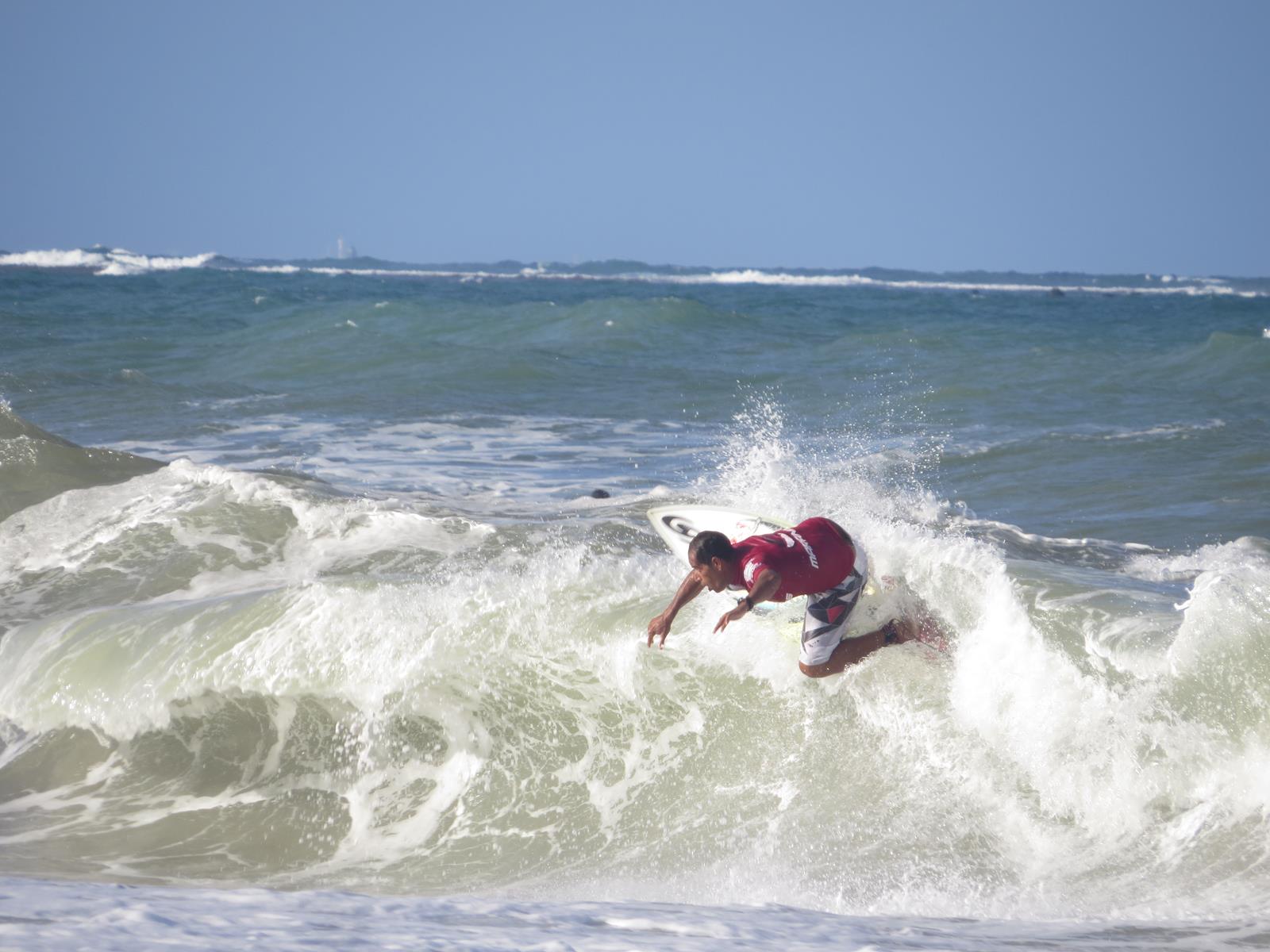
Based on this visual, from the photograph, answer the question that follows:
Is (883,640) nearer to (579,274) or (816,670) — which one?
(816,670)

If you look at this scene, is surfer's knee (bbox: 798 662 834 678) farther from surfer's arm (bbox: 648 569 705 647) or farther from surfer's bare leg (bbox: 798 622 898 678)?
surfer's arm (bbox: 648 569 705 647)

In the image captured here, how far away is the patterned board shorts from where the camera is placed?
18.7 feet

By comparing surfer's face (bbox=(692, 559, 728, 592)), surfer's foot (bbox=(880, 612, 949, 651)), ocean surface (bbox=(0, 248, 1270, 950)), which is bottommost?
ocean surface (bbox=(0, 248, 1270, 950))

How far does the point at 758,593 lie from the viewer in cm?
501

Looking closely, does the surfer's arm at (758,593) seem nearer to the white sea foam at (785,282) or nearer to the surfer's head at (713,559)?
the surfer's head at (713,559)

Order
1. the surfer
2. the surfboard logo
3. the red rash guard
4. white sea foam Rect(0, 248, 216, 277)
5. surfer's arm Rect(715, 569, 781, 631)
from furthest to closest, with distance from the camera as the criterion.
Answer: white sea foam Rect(0, 248, 216, 277), the surfboard logo, the red rash guard, the surfer, surfer's arm Rect(715, 569, 781, 631)

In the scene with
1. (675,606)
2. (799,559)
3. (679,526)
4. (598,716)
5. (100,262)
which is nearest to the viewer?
(675,606)

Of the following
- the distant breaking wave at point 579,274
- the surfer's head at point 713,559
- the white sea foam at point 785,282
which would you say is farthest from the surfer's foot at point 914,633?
the white sea foam at point 785,282

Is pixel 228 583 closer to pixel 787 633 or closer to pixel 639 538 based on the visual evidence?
pixel 639 538

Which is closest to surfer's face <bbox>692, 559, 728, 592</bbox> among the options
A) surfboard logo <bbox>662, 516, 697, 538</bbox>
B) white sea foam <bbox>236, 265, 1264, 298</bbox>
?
surfboard logo <bbox>662, 516, 697, 538</bbox>

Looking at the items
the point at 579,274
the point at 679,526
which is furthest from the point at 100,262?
the point at 679,526

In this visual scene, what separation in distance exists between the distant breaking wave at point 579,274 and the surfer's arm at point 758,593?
6001 centimetres

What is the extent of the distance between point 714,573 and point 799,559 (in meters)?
0.49

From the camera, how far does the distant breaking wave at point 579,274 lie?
77.6m
